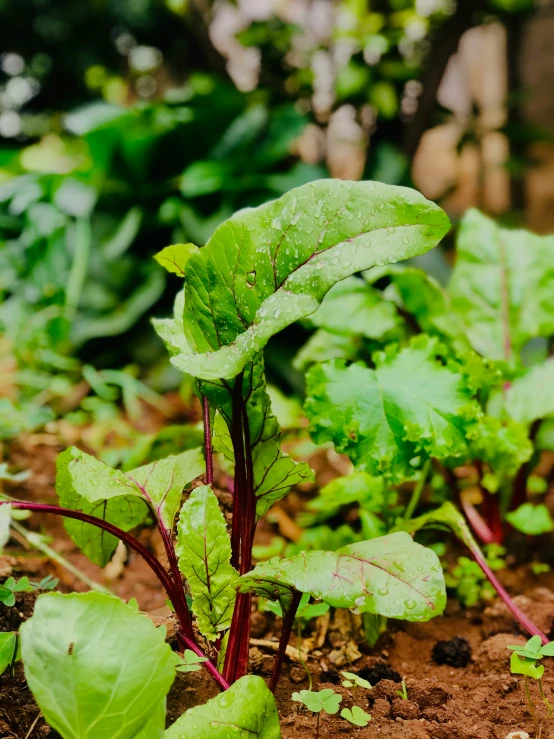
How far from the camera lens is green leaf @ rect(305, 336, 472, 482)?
109 cm

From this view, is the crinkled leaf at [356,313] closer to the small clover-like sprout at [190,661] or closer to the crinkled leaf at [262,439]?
the crinkled leaf at [262,439]

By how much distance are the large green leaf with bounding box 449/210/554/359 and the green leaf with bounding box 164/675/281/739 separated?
3.65 feet

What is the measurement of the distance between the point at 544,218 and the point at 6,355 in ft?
11.1

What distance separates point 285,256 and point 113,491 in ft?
1.44

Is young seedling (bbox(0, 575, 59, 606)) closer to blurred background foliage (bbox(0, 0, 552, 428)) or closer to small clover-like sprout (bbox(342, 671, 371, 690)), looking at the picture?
small clover-like sprout (bbox(342, 671, 371, 690))

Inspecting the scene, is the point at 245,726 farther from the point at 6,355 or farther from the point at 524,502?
the point at 6,355

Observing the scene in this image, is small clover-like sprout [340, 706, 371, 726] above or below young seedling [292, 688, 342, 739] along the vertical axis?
below

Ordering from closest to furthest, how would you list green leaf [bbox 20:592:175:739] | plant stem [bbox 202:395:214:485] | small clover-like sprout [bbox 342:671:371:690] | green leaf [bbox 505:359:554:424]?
green leaf [bbox 20:592:175:739] < small clover-like sprout [bbox 342:671:371:690] < plant stem [bbox 202:395:214:485] < green leaf [bbox 505:359:554:424]

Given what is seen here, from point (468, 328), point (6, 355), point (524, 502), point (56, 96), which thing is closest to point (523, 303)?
point (468, 328)

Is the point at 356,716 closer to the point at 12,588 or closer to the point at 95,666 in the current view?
the point at 95,666

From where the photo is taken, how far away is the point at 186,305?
846 mm

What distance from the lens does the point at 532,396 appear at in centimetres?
135

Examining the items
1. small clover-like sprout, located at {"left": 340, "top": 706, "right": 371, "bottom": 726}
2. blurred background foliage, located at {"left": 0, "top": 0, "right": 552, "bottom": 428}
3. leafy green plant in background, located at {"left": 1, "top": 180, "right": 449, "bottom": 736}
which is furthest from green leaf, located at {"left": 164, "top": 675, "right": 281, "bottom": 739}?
blurred background foliage, located at {"left": 0, "top": 0, "right": 552, "bottom": 428}

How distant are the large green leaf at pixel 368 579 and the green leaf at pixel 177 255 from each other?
466 mm
